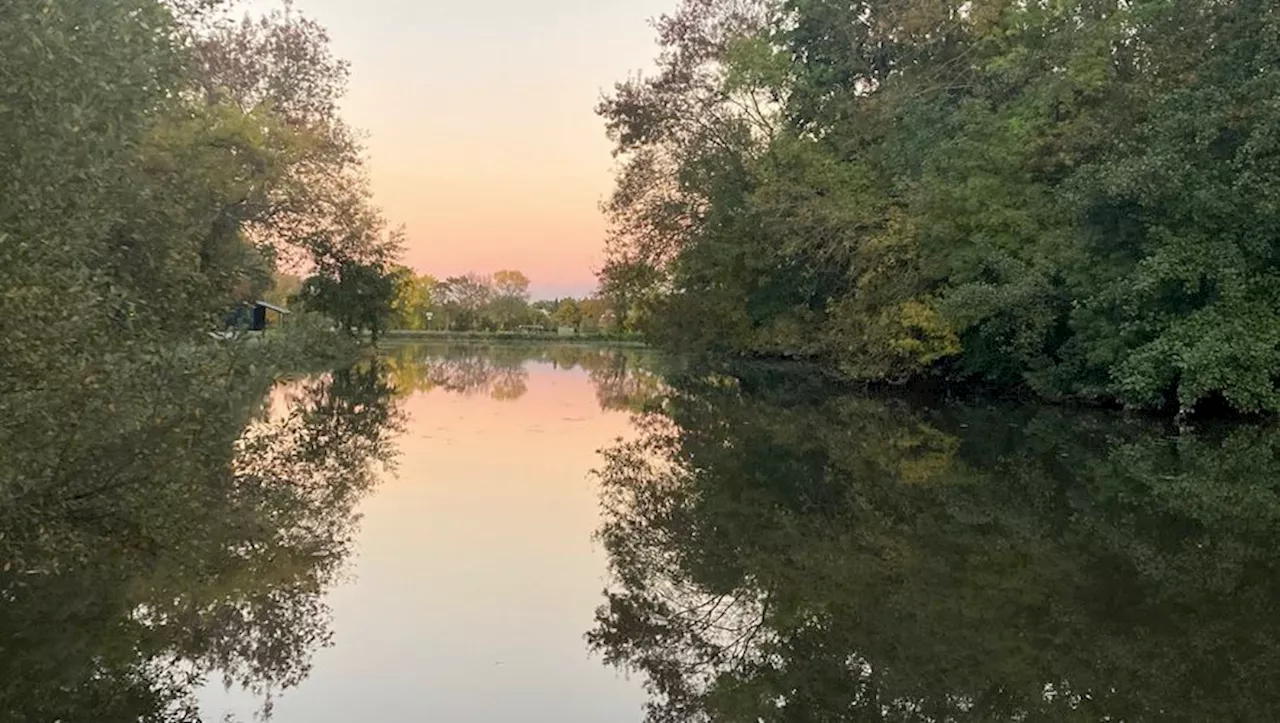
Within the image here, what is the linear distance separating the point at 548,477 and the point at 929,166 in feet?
57.7

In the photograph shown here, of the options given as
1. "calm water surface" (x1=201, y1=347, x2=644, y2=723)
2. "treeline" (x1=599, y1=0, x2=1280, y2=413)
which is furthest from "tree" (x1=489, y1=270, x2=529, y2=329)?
"calm water surface" (x1=201, y1=347, x2=644, y2=723)

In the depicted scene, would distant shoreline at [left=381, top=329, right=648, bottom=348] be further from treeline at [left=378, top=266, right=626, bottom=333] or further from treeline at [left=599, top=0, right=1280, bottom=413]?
treeline at [left=599, top=0, right=1280, bottom=413]

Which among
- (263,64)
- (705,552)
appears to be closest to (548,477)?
(705,552)

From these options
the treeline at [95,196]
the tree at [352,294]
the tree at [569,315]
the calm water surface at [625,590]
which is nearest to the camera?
the treeline at [95,196]

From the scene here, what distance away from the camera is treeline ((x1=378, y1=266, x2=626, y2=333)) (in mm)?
100812

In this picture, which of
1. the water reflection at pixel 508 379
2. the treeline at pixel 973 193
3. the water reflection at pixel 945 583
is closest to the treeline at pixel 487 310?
the water reflection at pixel 508 379

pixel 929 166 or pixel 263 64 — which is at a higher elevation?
pixel 263 64

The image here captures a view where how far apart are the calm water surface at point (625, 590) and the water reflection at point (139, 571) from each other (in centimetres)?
3

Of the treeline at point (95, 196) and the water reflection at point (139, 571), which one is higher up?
the treeline at point (95, 196)

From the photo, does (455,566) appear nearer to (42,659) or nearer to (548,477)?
(42,659)

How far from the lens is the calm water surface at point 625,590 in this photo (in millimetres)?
5906

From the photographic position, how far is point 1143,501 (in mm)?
11781

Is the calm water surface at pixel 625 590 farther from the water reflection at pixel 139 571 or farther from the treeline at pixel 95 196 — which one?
the treeline at pixel 95 196

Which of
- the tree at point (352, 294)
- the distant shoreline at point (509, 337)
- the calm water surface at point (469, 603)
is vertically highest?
the tree at point (352, 294)
